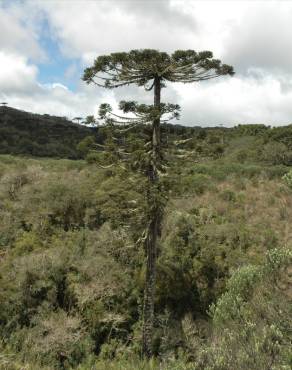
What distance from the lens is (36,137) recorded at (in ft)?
169

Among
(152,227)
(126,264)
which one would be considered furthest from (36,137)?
(152,227)

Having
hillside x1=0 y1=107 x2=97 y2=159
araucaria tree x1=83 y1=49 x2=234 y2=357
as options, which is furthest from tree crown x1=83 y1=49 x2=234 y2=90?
hillside x1=0 y1=107 x2=97 y2=159

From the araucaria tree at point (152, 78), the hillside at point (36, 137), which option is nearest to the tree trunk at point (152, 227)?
the araucaria tree at point (152, 78)

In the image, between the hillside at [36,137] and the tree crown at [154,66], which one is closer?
the tree crown at [154,66]

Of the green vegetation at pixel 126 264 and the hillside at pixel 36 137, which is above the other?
the hillside at pixel 36 137

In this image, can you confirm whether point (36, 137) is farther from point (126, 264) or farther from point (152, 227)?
point (152, 227)

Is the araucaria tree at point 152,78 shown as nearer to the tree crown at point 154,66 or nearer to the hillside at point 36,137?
the tree crown at point 154,66

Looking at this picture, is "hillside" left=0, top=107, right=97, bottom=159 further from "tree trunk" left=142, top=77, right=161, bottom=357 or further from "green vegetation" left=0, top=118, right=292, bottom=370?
"tree trunk" left=142, top=77, right=161, bottom=357

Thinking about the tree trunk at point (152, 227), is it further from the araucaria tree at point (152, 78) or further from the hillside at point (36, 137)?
the hillside at point (36, 137)

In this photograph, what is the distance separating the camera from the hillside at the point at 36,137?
45.6m

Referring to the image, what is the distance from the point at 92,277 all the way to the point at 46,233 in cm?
520

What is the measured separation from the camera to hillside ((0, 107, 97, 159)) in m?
45.6

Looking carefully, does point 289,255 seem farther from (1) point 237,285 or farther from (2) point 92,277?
(2) point 92,277

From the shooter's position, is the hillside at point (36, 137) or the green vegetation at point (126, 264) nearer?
the green vegetation at point (126, 264)
